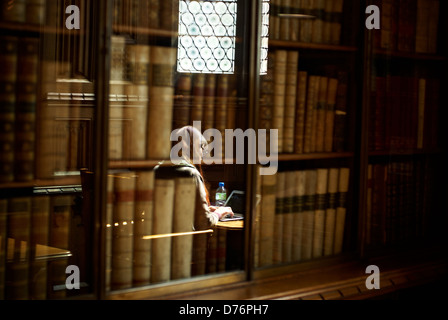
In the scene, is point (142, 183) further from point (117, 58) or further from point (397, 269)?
point (397, 269)

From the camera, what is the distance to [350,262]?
2.40 metres

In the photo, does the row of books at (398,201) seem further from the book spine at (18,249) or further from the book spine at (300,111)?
the book spine at (18,249)

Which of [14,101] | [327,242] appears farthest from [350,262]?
[14,101]

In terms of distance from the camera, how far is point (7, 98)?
1.63m

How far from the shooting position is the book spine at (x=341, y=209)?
238 centimetres

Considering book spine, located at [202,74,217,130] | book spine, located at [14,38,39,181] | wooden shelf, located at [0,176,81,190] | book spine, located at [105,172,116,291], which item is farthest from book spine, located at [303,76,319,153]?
book spine, located at [14,38,39,181]

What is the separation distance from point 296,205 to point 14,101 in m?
1.15

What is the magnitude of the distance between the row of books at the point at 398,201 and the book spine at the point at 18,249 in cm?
143

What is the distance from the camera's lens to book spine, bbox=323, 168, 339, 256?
235 centimetres

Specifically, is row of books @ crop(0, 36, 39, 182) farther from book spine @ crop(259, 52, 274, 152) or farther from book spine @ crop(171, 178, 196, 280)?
book spine @ crop(259, 52, 274, 152)

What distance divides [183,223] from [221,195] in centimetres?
17

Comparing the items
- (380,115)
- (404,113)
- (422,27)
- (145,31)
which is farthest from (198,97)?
(422,27)

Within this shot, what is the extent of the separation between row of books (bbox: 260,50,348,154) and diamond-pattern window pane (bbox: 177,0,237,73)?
0.64ft

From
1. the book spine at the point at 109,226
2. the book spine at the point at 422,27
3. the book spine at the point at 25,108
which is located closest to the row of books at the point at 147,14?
the book spine at the point at 25,108
